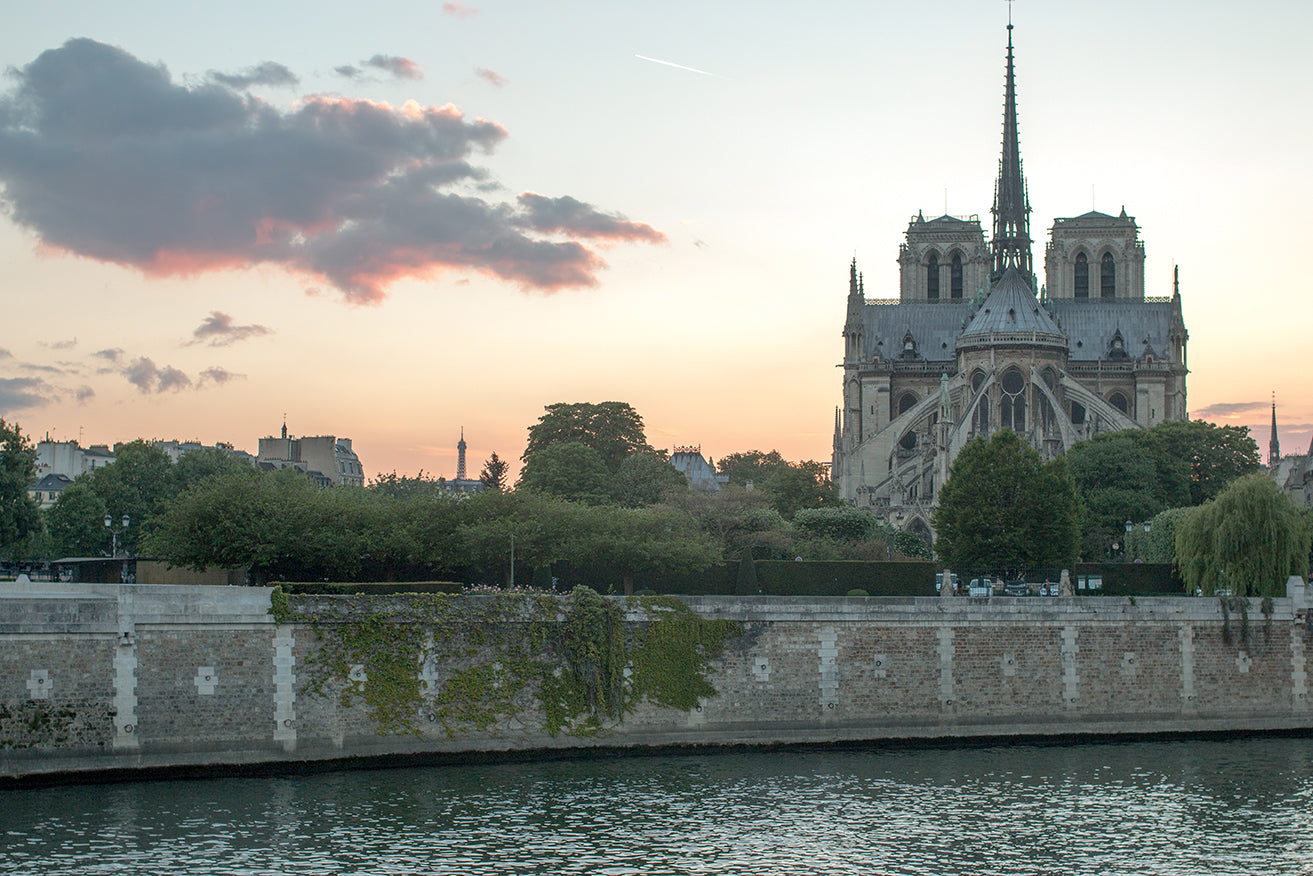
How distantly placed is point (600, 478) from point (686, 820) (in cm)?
5010

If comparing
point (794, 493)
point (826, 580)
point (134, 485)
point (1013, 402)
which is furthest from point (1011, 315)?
point (826, 580)

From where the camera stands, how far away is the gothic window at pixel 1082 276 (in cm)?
12194

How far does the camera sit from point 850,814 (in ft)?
94.2

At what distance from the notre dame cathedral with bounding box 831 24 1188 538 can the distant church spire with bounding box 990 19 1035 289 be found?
0.10 m

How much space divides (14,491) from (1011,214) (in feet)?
249

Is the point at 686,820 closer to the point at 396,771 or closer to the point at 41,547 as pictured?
the point at 396,771

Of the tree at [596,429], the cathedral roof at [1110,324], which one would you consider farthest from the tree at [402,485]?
the cathedral roof at [1110,324]

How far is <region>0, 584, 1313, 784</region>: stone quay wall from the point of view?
100 feet

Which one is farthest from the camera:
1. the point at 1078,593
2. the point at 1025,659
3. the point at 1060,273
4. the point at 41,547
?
the point at 1060,273

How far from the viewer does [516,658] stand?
113 ft

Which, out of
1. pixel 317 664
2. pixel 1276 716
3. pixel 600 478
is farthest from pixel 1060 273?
pixel 317 664

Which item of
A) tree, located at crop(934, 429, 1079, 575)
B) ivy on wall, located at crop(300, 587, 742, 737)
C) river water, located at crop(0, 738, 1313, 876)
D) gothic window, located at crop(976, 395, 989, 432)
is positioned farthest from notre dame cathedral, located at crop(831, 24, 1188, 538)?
river water, located at crop(0, 738, 1313, 876)

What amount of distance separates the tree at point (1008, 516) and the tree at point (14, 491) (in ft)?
108

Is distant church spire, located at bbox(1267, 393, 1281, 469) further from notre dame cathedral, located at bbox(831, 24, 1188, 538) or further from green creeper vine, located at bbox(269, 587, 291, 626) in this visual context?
green creeper vine, located at bbox(269, 587, 291, 626)
